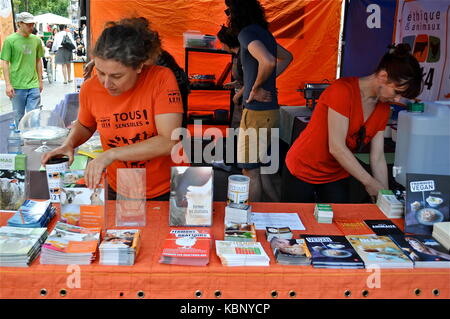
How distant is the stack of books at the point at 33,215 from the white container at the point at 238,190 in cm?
75

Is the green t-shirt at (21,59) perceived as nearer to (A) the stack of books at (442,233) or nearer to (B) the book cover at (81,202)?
(B) the book cover at (81,202)

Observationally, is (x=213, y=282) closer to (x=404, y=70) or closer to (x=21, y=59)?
(x=404, y=70)

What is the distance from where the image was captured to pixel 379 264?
4.86ft

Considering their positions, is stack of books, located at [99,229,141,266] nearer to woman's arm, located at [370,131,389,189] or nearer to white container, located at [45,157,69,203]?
white container, located at [45,157,69,203]

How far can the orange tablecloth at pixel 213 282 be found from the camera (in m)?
1.42

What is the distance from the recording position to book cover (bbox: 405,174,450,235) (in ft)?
5.82

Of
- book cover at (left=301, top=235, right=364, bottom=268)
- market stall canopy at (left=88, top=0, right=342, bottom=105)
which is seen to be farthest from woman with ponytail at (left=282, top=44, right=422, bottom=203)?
market stall canopy at (left=88, top=0, right=342, bottom=105)

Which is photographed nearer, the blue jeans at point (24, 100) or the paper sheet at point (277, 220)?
the paper sheet at point (277, 220)

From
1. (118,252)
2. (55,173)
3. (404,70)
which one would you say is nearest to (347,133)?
(404,70)

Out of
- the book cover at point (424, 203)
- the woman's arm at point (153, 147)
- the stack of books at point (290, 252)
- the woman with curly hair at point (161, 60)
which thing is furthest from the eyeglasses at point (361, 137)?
the woman with curly hair at point (161, 60)

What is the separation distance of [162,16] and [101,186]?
17.9 feet
